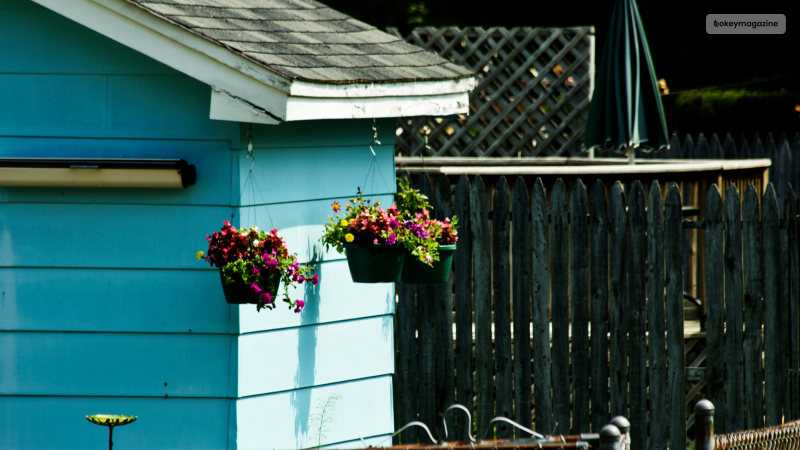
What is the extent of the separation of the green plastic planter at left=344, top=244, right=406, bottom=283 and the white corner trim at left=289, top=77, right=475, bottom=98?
0.63 meters

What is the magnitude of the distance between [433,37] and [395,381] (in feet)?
17.6

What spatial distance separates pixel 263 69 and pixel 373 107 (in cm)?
60

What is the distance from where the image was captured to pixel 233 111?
301 centimetres

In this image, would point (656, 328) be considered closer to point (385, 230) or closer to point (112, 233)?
point (385, 230)

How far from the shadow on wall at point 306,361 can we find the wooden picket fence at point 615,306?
1.33 meters

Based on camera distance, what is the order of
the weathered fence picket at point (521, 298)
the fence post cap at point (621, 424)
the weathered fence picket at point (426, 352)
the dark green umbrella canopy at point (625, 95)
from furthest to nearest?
Result: the dark green umbrella canopy at point (625, 95)
the weathered fence picket at point (426, 352)
the weathered fence picket at point (521, 298)
the fence post cap at point (621, 424)

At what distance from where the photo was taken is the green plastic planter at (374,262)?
11.0 feet

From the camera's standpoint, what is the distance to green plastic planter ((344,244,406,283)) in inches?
132

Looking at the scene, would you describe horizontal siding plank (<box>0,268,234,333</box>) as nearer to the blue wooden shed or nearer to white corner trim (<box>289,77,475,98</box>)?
the blue wooden shed

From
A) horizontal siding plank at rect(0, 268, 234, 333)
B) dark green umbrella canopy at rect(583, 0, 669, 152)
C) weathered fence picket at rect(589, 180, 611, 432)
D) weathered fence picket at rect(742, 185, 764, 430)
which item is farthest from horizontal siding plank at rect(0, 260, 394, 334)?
dark green umbrella canopy at rect(583, 0, 669, 152)

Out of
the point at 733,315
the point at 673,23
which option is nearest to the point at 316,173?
the point at 733,315

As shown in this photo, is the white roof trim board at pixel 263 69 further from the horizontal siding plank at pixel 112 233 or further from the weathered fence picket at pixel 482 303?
the weathered fence picket at pixel 482 303

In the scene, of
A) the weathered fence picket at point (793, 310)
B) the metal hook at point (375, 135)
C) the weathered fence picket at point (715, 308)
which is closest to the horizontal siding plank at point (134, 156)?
the metal hook at point (375, 135)

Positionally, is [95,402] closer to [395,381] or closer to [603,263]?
[395,381]
